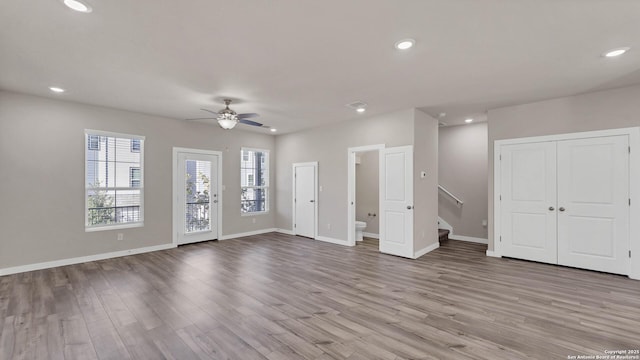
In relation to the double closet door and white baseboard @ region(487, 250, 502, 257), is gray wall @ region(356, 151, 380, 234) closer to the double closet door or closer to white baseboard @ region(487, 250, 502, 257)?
white baseboard @ region(487, 250, 502, 257)

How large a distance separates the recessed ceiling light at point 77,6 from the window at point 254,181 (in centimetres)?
515

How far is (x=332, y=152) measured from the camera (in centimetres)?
654

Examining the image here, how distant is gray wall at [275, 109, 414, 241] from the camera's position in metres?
5.44

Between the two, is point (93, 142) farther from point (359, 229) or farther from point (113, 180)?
point (359, 229)

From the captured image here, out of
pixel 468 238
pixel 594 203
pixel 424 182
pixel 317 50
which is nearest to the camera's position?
pixel 317 50

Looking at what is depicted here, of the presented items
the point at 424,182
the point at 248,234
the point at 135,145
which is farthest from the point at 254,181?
the point at 424,182

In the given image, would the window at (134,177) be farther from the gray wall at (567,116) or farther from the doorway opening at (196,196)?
the gray wall at (567,116)

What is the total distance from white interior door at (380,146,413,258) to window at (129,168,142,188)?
16.3 ft

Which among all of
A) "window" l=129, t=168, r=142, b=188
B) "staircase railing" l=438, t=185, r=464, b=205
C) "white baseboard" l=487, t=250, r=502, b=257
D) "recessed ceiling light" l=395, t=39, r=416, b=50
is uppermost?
"recessed ceiling light" l=395, t=39, r=416, b=50

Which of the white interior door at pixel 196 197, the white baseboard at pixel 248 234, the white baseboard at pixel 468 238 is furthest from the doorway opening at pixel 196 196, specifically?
the white baseboard at pixel 468 238

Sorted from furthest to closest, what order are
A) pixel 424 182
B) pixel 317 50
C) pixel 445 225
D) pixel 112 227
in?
pixel 445 225 → pixel 424 182 → pixel 112 227 → pixel 317 50

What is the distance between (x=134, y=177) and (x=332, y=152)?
4.23 metres

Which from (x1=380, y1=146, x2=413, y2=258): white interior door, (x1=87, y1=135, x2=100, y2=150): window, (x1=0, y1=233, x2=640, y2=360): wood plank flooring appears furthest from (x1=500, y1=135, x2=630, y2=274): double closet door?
(x1=87, y1=135, x2=100, y2=150): window

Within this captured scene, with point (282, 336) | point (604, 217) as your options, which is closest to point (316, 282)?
point (282, 336)
